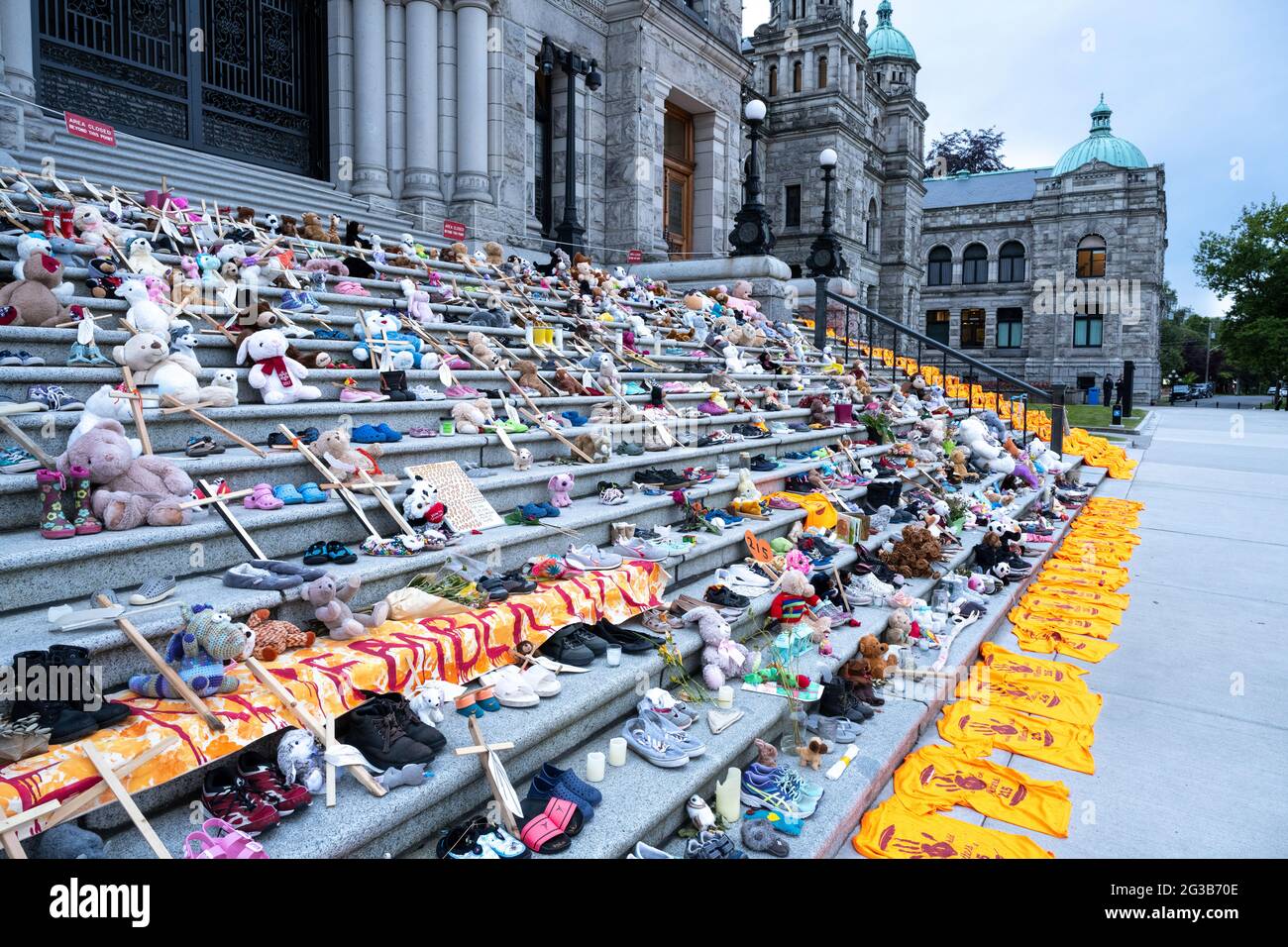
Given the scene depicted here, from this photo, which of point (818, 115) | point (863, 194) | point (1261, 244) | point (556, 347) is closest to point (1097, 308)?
point (1261, 244)

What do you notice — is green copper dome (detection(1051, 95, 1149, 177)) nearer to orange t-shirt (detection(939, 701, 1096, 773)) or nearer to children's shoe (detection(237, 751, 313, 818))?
orange t-shirt (detection(939, 701, 1096, 773))

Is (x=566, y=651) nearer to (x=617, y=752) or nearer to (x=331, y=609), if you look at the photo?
(x=617, y=752)

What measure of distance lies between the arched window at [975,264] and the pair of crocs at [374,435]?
166 ft

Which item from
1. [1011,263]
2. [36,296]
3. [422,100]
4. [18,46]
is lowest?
[36,296]

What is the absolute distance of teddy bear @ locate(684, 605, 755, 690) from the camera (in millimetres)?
4555

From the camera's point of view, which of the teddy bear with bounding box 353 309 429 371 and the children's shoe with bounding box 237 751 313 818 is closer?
the children's shoe with bounding box 237 751 313 818

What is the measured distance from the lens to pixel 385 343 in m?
6.93

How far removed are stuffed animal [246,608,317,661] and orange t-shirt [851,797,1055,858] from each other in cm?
269

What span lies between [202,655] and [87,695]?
1.39ft

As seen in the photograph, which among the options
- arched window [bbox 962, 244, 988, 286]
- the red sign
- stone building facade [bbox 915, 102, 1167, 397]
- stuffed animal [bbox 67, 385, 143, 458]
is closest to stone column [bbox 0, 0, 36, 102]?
the red sign

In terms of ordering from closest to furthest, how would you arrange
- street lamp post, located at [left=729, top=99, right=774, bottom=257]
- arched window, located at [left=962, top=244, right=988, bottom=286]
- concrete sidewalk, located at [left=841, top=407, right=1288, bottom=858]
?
concrete sidewalk, located at [left=841, top=407, right=1288, bottom=858] < street lamp post, located at [left=729, top=99, right=774, bottom=257] < arched window, located at [left=962, top=244, right=988, bottom=286]

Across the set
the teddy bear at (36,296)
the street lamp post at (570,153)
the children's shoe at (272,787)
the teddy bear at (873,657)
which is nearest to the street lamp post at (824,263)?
the street lamp post at (570,153)

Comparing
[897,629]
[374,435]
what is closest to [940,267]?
[897,629]

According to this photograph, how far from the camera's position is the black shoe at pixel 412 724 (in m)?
3.24
